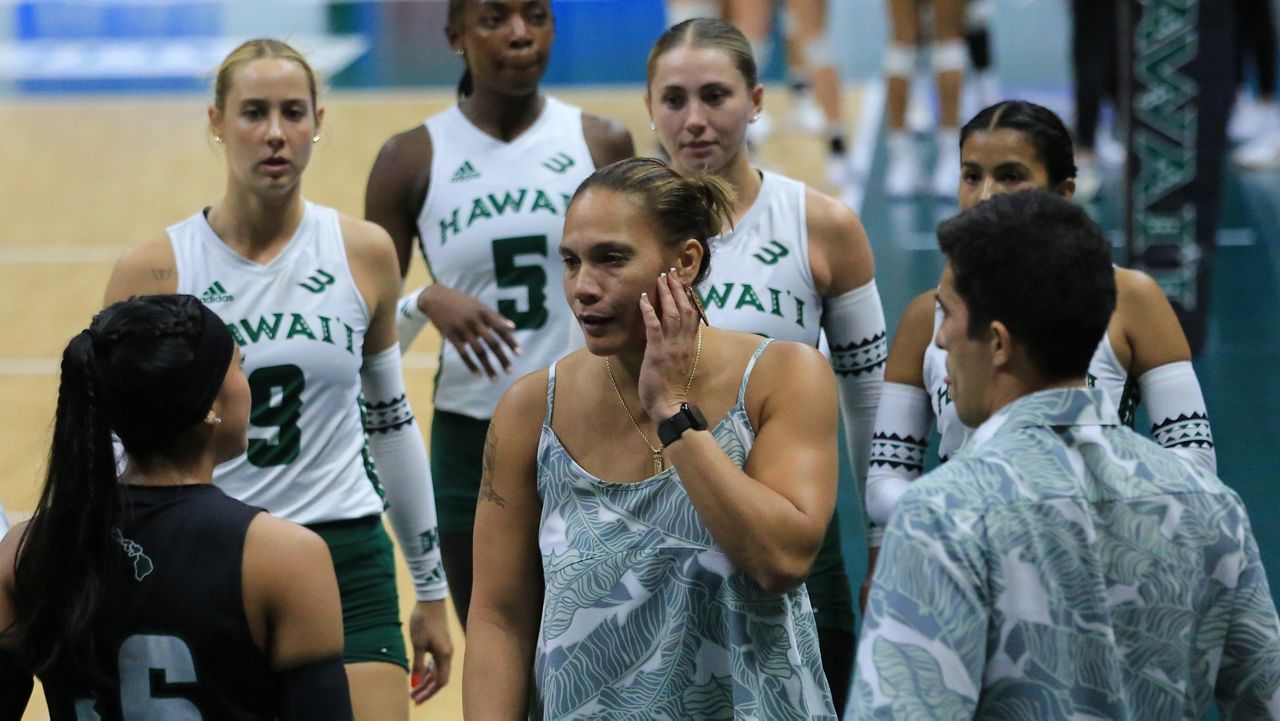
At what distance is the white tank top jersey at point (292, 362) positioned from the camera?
349 cm

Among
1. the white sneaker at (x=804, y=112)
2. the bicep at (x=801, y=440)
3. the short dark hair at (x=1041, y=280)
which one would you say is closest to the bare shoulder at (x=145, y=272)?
the bicep at (x=801, y=440)

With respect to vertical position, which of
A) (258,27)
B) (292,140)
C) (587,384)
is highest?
(258,27)

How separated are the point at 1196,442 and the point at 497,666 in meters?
1.32

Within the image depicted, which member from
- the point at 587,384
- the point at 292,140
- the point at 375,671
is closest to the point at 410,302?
the point at 292,140

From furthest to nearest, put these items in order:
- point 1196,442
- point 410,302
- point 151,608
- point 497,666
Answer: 1. point 410,302
2. point 1196,442
3. point 497,666
4. point 151,608

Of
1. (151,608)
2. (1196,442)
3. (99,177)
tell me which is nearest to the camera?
(151,608)

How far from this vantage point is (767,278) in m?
3.49

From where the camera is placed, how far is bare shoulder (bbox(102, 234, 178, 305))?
3441 mm

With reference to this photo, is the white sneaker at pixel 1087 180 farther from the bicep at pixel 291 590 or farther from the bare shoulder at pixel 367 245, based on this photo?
the bicep at pixel 291 590

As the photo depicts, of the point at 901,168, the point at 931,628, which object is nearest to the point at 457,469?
the point at 931,628

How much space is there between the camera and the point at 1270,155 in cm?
1064

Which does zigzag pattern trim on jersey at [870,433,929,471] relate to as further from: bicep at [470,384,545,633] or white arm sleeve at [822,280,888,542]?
bicep at [470,384,545,633]

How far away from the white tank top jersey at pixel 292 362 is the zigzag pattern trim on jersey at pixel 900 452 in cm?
115

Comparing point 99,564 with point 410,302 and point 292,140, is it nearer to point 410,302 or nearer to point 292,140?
point 292,140
